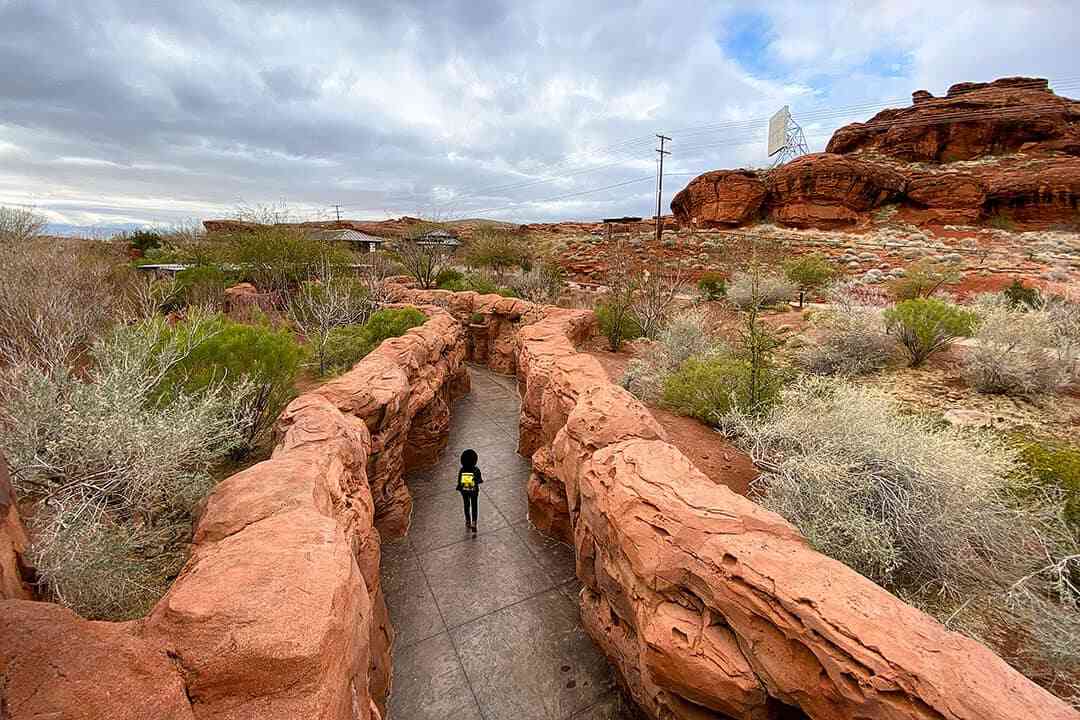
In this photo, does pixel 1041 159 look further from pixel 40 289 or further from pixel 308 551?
pixel 40 289

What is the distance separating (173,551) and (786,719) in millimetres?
4902

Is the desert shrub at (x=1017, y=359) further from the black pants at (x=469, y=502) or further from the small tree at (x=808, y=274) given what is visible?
the black pants at (x=469, y=502)

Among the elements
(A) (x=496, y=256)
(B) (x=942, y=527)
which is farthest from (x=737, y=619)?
(A) (x=496, y=256)

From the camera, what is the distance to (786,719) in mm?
2691

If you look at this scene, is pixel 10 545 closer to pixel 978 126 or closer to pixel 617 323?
pixel 617 323

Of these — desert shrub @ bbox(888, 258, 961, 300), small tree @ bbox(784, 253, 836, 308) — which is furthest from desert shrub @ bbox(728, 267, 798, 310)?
desert shrub @ bbox(888, 258, 961, 300)

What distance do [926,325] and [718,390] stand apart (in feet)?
17.0

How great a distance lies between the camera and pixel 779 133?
157 ft

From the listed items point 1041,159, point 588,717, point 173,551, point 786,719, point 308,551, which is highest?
point 1041,159

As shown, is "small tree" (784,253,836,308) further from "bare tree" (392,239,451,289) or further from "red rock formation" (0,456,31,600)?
"red rock formation" (0,456,31,600)

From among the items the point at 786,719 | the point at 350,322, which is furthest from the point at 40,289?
the point at 786,719

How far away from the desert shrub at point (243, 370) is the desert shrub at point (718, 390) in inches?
238

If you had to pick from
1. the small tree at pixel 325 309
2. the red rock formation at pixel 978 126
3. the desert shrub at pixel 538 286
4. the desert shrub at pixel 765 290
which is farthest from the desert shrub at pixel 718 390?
the red rock formation at pixel 978 126

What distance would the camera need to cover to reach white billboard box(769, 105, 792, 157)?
47.8 meters
